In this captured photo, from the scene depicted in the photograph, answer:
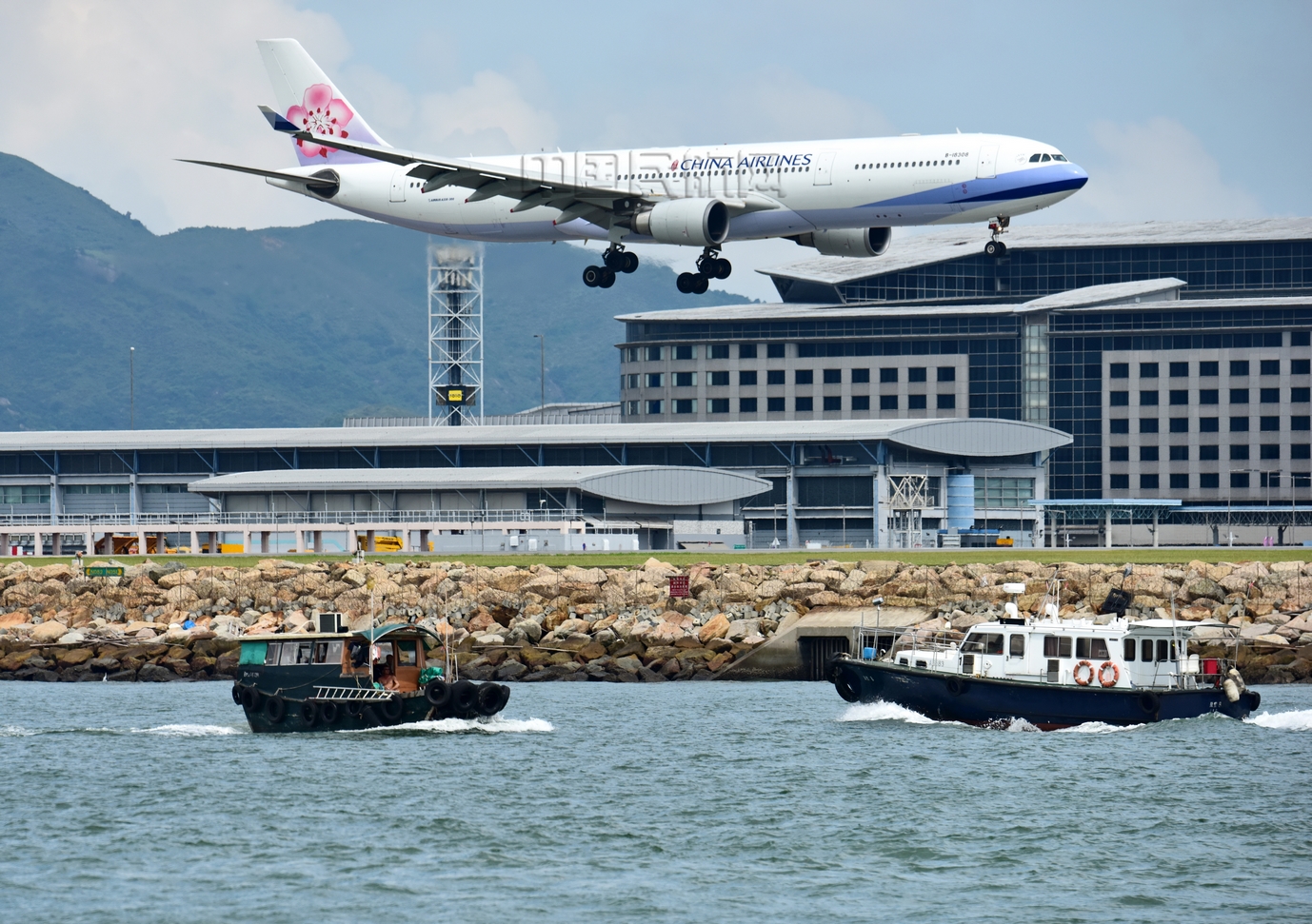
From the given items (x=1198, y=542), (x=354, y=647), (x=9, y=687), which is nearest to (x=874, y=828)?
(x=354, y=647)

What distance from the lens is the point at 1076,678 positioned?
48406mm

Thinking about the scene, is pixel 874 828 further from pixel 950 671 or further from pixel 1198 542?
pixel 1198 542

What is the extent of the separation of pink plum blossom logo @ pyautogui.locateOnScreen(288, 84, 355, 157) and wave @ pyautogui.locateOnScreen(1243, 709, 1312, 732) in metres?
56.8

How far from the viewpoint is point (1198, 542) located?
14988cm

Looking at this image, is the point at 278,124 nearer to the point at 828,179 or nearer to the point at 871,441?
the point at 828,179

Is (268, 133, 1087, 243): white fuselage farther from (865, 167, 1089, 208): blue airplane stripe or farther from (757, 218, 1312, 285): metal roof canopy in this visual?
(757, 218, 1312, 285): metal roof canopy

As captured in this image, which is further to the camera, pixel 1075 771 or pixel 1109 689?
pixel 1109 689

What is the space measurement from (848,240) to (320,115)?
34.0 meters

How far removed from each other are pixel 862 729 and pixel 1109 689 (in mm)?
6346

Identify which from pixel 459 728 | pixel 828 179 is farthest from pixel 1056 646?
pixel 828 179

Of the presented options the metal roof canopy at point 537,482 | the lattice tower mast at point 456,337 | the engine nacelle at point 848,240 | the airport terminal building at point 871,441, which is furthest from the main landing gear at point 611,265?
the lattice tower mast at point 456,337

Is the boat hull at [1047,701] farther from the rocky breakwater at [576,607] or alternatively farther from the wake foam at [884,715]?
the rocky breakwater at [576,607]

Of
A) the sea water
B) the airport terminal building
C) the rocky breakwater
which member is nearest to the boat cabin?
the sea water

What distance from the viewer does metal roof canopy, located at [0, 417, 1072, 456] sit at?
129 m
